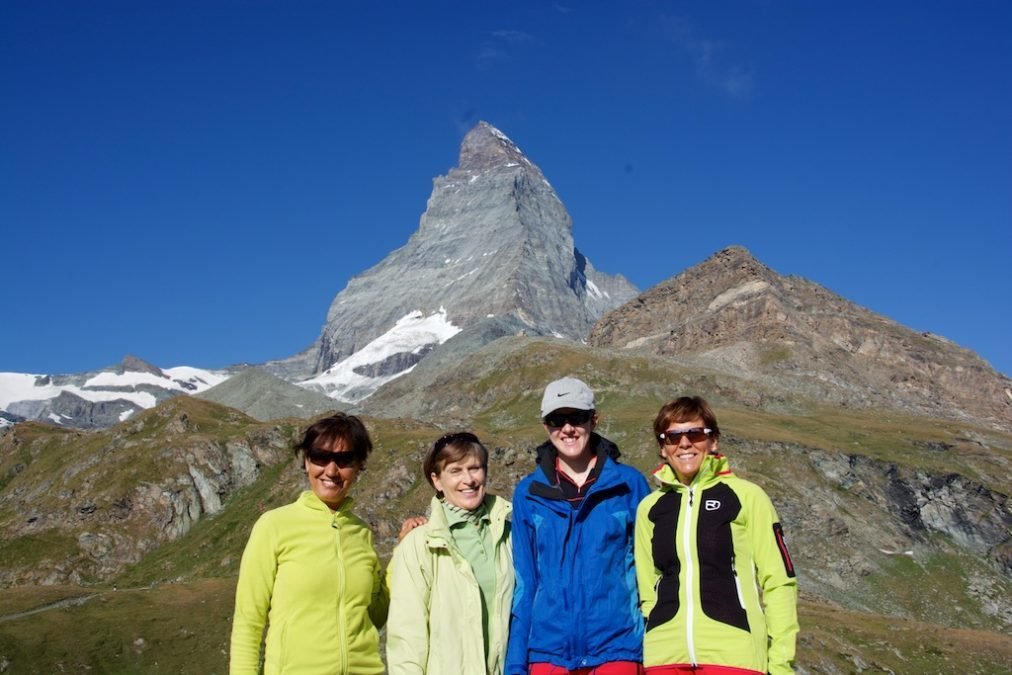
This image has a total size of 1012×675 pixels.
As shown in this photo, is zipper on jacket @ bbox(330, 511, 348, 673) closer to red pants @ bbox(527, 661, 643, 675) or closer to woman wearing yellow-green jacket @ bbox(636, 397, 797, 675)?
red pants @ bbox(527, 661, 643, 675)

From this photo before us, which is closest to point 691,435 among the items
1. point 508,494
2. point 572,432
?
point 572,432

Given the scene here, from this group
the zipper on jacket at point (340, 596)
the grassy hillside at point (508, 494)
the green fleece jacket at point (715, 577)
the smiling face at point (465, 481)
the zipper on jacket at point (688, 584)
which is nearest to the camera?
the green fleece jacket at point (715, 577)

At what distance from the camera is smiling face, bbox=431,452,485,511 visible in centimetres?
943

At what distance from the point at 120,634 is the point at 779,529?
46138 millimetres

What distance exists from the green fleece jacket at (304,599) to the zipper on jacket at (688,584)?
3.76 metres

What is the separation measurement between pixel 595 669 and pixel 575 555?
1316mm

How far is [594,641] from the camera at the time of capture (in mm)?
9242

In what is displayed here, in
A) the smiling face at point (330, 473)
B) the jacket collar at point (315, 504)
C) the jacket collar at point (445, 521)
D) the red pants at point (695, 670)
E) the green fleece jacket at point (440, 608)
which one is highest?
the smiling face at point (330, 473)

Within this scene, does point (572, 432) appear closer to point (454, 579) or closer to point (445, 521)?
point (445, 521)

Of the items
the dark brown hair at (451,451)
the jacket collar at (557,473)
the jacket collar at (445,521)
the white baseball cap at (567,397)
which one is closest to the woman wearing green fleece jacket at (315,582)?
the dark brown hair at (451,451)

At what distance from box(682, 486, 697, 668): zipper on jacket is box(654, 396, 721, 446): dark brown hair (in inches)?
38.9

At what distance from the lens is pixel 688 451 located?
974cm

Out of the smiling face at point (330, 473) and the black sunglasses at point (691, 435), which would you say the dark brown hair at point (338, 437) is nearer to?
the smiling face at point (330, 473)

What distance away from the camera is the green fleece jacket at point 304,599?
9094 mm
